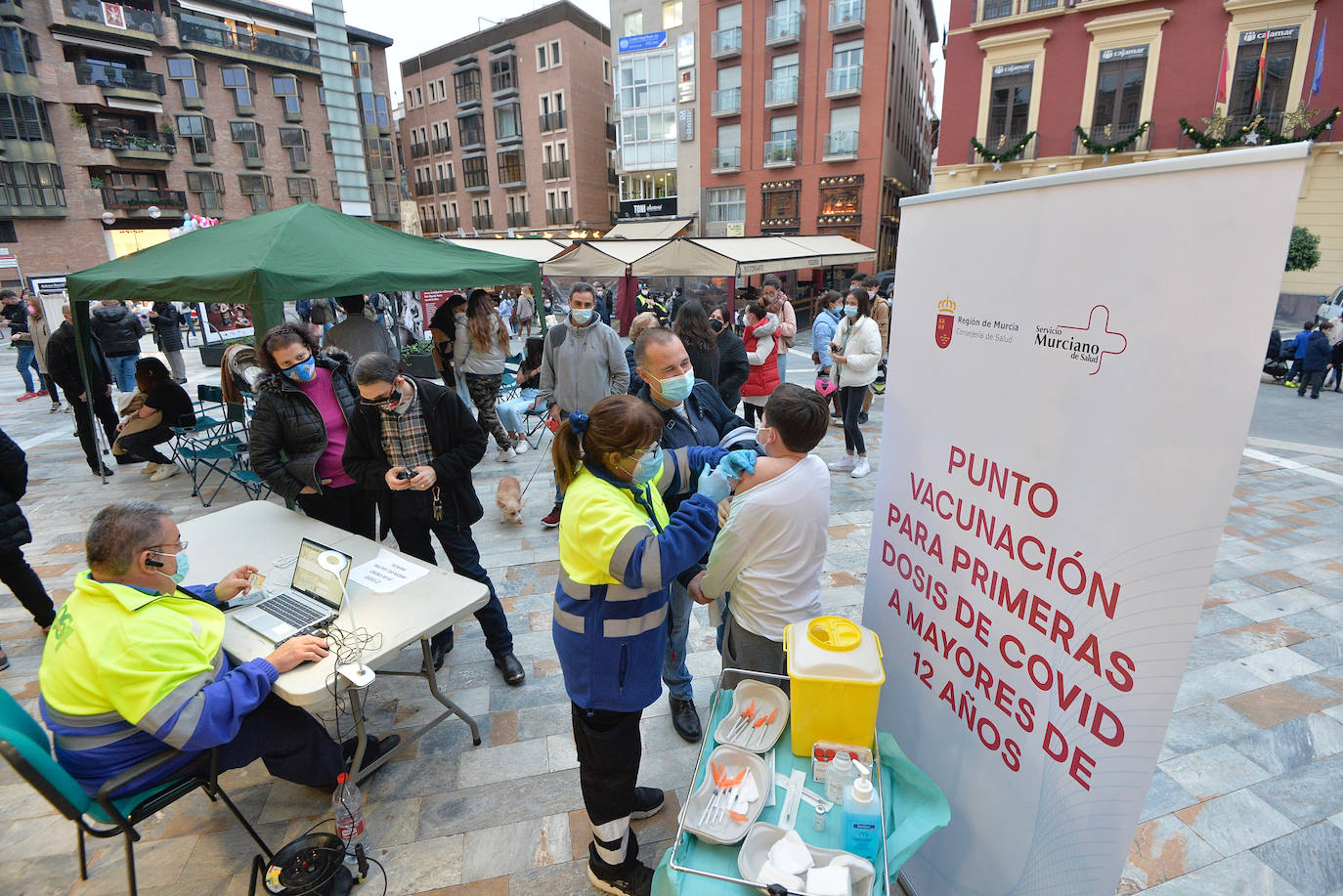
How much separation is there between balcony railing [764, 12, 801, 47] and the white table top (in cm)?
2813

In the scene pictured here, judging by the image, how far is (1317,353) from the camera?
31.2ft

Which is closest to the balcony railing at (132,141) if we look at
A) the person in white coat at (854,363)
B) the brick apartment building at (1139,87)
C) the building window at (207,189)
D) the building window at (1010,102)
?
the building window at (207,189)

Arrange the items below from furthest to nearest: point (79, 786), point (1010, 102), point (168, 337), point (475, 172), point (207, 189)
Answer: point (475, 172) < point (207, 189) < point (1010, 102) < point (168, 337) < point (79, 786)

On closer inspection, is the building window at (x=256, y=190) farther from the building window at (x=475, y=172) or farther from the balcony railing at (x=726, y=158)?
the balcony railing at (x=726, y=158)

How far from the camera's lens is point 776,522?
2.07 metres

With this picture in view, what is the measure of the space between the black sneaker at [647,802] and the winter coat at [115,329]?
9971 millimetres

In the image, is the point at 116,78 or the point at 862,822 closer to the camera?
the point at 862,822

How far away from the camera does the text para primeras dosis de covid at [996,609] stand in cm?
147

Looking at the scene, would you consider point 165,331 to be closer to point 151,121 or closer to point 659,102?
point 659,102

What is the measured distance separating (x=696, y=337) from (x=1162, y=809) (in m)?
3.48

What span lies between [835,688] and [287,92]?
44.9 metres

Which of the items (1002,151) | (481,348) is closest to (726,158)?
(1002,151)

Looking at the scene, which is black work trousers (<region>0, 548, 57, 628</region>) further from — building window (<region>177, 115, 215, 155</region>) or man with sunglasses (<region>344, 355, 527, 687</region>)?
building window (<region>177, 115, 215, 155</region>)

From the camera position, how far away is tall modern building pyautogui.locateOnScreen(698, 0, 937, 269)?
23797 mm
